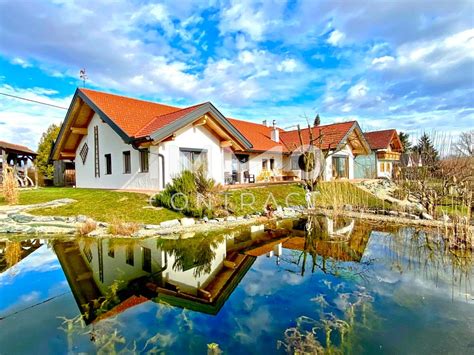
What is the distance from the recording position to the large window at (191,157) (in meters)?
14.7

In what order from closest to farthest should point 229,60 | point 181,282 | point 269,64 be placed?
point 181,282
point 269,64
point 229,60

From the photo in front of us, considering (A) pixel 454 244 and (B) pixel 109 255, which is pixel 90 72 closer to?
(B) pixel 109 255

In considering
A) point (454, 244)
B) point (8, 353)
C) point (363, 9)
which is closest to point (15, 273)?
point (8, 353)

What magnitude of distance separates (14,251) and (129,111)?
10.2 m

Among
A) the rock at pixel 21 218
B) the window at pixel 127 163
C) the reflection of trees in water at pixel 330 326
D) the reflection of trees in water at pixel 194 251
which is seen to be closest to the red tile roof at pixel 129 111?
the window at pixel 127 163

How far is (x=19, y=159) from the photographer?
25.4 meters

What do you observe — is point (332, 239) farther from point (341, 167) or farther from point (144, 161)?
point (341, 167)

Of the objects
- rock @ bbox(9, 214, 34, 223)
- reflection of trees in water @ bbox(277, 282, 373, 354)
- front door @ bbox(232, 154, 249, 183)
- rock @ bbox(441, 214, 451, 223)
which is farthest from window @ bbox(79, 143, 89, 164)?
rock @ bbox(441, 214, 451, 223)

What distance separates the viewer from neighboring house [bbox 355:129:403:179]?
2786 cm

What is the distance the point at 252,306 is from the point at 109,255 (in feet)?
13.7

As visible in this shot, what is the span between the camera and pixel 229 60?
1945cm

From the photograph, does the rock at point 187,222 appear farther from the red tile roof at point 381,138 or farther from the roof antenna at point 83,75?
the red tile roof at point 381,138

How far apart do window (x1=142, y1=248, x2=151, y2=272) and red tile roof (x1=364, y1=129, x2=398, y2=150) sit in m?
27.1

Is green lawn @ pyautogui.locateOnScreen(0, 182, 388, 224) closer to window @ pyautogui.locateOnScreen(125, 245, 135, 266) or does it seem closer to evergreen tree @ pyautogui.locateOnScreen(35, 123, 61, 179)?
window @ pyautogui.locateOnScreen(125, 245, 135, 266)
